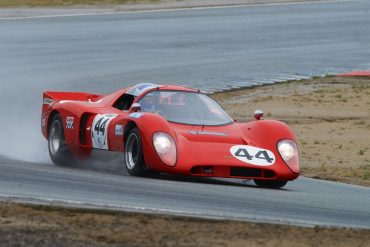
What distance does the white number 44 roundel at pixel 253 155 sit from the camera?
11922 mm

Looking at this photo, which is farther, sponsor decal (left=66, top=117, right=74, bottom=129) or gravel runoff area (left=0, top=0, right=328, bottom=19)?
gravel runoff area (left=0, top=0, right=328, bottom=19)

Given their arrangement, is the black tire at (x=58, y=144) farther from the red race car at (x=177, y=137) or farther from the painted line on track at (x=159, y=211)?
the painted line on track at (x=159, y=211)

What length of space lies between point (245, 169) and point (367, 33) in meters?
21.2

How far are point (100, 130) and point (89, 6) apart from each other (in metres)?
24.0

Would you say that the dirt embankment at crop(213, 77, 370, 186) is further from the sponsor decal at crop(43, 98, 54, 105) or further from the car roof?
the sponsor decal at crop(43, 98, 54, 105)

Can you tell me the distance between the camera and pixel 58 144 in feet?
46.4

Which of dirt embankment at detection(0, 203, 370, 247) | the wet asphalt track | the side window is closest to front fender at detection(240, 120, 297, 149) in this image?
the wet asphalt track

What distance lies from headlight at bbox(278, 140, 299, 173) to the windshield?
2.84 feet

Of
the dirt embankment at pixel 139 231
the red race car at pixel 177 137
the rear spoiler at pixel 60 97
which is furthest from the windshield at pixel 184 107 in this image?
the dirt embankment at pixel 139 231

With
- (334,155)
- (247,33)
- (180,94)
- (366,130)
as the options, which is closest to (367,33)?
(247,33)

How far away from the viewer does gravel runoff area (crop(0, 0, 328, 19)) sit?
34.5 m

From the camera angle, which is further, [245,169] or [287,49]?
[287,49]

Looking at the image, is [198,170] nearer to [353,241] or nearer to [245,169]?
[245,169]

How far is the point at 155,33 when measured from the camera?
99.5 feet
